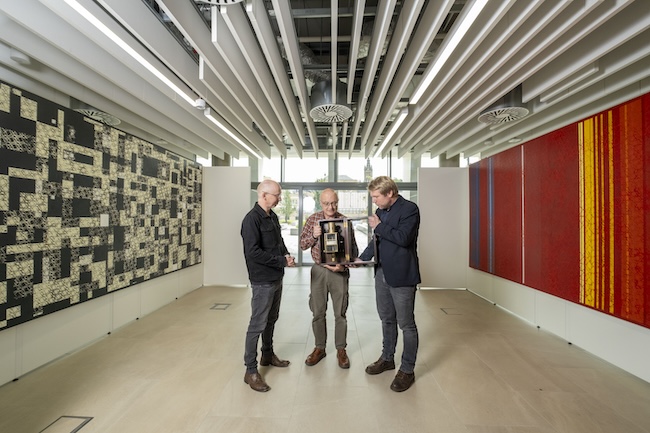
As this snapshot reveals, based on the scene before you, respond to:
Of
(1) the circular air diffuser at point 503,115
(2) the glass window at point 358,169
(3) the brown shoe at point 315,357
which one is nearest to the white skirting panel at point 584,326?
(1) the circular air diffuser at point 503,115

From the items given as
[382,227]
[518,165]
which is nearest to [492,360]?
[382,227]

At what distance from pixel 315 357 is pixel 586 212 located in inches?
127

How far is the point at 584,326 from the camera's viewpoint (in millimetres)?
3111

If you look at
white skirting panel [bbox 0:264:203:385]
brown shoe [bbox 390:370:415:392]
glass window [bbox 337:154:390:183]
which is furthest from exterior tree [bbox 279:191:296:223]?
brown shoe [bbox 390:370:415:392]

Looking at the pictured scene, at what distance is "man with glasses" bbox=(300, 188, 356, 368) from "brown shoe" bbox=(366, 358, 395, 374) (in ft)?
0.70

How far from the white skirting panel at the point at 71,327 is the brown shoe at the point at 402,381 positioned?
10.5 feet

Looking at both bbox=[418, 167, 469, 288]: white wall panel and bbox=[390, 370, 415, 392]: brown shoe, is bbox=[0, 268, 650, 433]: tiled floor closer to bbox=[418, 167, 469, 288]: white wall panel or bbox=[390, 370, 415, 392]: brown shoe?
bbox=[390, 370, 415, 392]: brown shoe

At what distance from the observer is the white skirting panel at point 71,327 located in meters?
2.46

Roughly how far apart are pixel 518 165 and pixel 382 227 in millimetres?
3057

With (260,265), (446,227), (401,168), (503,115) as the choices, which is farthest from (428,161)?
(260,265)

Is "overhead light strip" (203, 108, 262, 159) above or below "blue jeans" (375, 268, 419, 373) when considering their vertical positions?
above

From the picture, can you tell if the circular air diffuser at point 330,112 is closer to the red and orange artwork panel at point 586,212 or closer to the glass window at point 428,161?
the red and orange artwork panel at point 586,212

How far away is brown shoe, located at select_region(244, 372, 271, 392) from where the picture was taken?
7.59 ft

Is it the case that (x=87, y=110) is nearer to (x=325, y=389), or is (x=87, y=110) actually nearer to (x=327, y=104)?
(x=327, y=104)
